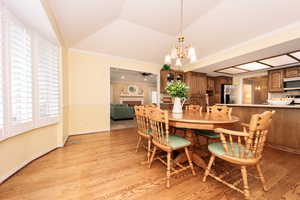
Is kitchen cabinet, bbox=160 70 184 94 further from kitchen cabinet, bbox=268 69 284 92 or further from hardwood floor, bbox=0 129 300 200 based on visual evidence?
kitchen cabinet, bbox=268 69 284 92

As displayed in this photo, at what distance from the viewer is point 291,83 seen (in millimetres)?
3676

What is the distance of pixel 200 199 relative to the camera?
3.83 ft

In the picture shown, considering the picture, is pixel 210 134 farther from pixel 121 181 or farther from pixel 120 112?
pixel 120 112

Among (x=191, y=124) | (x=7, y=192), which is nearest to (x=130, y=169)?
(x=191, y=124)

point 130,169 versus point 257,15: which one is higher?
point 257,15

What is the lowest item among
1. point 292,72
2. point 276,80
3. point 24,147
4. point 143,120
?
point 24,147

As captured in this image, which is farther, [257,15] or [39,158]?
[257,15]

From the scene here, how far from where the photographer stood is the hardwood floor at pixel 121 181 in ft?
3.97

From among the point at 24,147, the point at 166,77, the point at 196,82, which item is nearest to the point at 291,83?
the point at 196,82

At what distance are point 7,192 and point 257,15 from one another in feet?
14.6

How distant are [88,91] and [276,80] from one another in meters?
6.15

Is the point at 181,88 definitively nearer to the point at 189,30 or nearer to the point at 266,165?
the point at 266,165

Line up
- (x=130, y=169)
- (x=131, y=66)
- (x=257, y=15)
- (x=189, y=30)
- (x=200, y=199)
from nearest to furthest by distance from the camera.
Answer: (x=200, y=199) → (x=130, y=169) → (x=257, y=15) → (x=189, y=30) → (x=131, y=66)

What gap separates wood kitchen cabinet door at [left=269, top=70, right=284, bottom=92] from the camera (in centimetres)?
384
